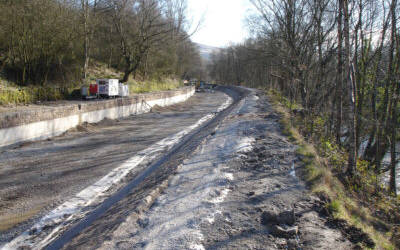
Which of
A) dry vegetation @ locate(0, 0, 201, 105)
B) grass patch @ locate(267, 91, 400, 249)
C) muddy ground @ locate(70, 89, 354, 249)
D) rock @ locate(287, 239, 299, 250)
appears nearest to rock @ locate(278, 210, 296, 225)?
muddy ground @ locate(70, 89, 354, 249)

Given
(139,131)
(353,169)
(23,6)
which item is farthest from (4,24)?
(353,169)

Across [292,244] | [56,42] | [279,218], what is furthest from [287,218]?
[56,42]

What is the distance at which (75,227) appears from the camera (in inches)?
219

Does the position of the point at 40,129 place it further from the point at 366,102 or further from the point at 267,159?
the point at 366,102

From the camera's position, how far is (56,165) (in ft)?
30.7

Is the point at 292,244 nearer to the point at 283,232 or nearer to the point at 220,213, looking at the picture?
the point at 283,232

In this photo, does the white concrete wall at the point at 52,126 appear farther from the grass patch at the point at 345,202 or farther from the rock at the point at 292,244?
the rock at the point at 292,244

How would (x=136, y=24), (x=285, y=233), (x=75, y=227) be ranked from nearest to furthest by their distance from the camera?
(x=285, y=233)
(x=75, y=227)
(x=136, y=24)

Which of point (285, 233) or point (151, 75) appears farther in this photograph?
point (151, 75)

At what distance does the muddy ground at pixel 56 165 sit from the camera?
6320 mm

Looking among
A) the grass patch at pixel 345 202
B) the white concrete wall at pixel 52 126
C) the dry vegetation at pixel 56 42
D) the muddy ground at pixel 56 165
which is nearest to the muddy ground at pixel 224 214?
the grass patch at pixel 345 202

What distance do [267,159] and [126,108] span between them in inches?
579

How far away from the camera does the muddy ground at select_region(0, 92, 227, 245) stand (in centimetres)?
632

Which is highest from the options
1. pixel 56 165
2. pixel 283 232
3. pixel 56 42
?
pixel 56 42
